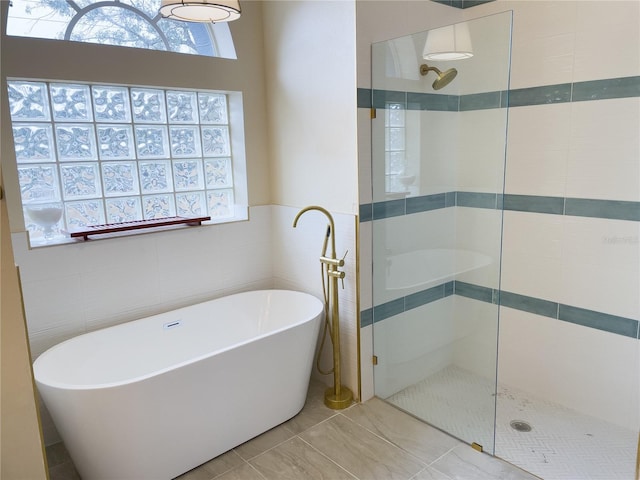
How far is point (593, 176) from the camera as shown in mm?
2553

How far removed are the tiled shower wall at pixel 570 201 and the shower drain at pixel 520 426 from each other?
355 mm

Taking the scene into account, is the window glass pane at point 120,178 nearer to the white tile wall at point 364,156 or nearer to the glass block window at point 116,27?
the glass block window at point 116,27

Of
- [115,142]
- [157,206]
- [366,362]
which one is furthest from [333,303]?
[115,142]

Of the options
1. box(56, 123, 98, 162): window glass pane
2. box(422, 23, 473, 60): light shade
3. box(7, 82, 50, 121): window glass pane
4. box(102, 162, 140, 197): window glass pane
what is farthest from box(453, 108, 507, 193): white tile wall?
box(7, 82, 50, 121): window glass pane

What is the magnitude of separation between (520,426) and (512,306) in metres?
0.74

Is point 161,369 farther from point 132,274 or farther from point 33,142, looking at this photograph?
point 33,142

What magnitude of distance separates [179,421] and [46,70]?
6.17 feet

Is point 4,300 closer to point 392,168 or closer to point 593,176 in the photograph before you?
point 392,168

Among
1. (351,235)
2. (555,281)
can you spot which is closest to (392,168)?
(351,235)

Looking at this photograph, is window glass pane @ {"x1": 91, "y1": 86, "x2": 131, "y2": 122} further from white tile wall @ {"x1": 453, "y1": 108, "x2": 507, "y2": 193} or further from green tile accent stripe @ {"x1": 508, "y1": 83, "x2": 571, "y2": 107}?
green tile accent stripe @ {"x1": 508, "y1": 83, "x2": 571, "y2": 107}

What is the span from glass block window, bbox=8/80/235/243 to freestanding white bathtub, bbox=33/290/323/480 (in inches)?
26.3

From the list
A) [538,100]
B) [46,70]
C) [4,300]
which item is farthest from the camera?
[538,100]

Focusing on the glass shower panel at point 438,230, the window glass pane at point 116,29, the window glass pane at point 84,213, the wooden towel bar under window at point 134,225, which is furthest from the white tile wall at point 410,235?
the window glass pane at point 116,29

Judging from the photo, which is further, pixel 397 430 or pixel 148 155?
pixel 148 155
